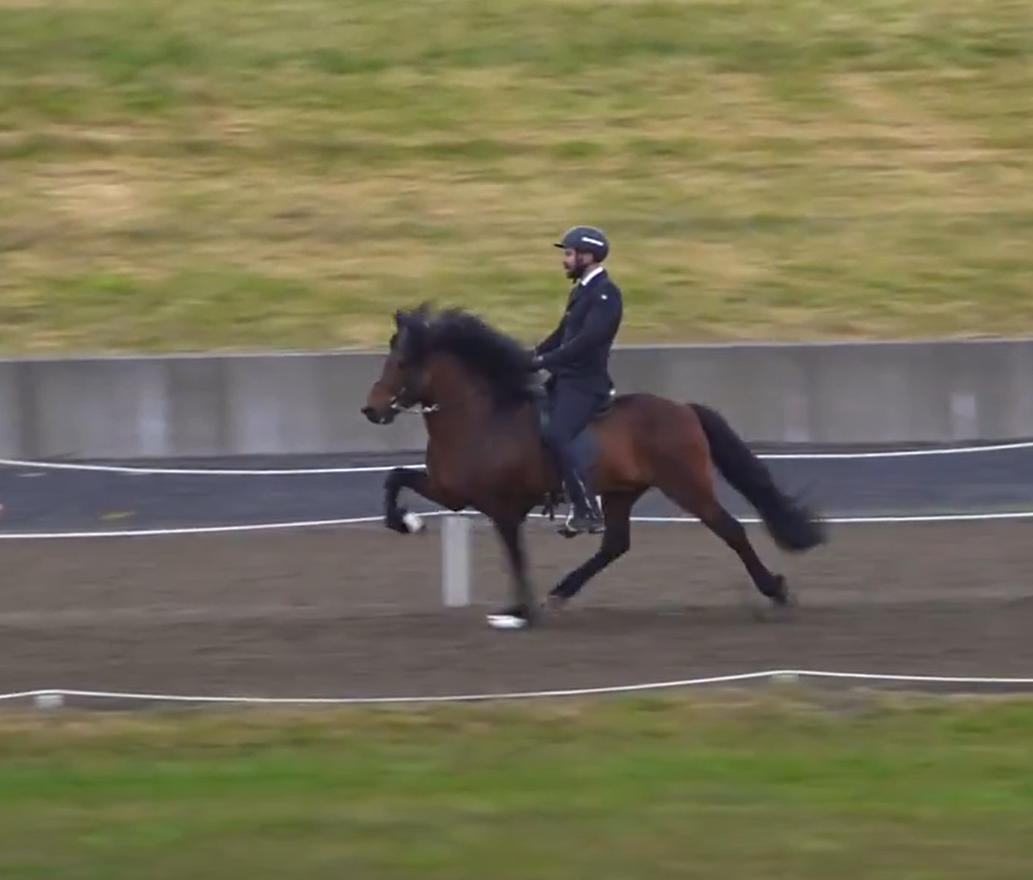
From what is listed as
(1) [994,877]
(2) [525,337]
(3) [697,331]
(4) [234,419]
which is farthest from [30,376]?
(1) [994,877]

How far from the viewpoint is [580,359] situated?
11.9 meters

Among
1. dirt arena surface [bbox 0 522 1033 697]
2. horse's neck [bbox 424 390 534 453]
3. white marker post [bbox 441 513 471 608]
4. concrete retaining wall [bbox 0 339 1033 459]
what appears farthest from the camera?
concrete retaining wall [bbox 0 339 1033 459]

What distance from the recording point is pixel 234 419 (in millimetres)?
19422

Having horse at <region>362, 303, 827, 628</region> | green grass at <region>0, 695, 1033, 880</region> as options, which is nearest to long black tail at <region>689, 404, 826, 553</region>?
horse at <region>362, 303, 827, 628</region>

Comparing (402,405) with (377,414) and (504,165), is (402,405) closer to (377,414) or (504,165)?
(377,414)

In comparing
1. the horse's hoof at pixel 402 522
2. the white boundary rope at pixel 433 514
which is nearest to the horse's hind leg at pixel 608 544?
the horse's hoof at pixel 402 522

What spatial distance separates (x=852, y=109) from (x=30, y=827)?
21882mm

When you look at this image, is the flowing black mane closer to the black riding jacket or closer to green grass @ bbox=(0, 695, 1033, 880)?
the black riding jacket

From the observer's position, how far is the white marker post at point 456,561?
507 inches

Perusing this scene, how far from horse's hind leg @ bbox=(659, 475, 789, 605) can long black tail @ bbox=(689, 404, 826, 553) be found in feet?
0.74

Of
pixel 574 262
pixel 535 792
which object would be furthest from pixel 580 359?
pixel 535 792

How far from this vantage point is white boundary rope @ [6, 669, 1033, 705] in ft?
33.6

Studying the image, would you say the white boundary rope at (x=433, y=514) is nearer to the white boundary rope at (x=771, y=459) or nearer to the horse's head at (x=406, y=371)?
the white boundary rope at (x=771, y=459)

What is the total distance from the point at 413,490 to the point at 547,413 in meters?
0.86
